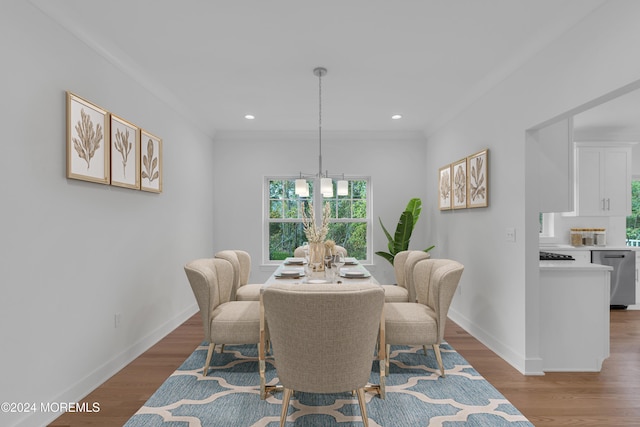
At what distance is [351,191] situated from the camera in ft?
19.0

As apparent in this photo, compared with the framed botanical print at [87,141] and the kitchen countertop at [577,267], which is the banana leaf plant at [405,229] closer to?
the kitchen countertop at [577,267]

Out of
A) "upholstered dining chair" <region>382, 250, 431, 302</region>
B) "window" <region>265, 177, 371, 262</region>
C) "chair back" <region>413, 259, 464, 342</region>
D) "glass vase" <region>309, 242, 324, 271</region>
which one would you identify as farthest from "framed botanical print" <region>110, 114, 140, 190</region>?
"window" <region>265, 177, 371, 262</region>

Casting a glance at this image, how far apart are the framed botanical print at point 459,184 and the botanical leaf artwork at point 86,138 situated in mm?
3473

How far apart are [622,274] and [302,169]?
4601 mm

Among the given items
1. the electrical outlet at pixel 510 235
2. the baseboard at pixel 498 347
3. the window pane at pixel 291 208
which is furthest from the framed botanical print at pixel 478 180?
the window pane at pixel 291 208

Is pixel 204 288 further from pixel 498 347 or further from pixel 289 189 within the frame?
pixel 289 189

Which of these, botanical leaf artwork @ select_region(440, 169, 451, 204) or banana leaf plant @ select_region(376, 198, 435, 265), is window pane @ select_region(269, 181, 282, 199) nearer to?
banana leaf plant @ select_region(376, 198, 435, 265)

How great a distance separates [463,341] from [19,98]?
3971mm

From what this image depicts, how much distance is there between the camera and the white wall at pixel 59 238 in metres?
1.93

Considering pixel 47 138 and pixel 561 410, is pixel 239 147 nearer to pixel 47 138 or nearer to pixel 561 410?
pixel 47 138

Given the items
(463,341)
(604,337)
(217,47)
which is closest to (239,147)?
(217,47)

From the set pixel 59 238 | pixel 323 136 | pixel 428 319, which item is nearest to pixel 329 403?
pixel 428 319

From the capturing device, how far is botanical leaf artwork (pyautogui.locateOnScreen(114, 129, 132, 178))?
9.37 feet

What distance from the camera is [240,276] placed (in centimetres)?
393
